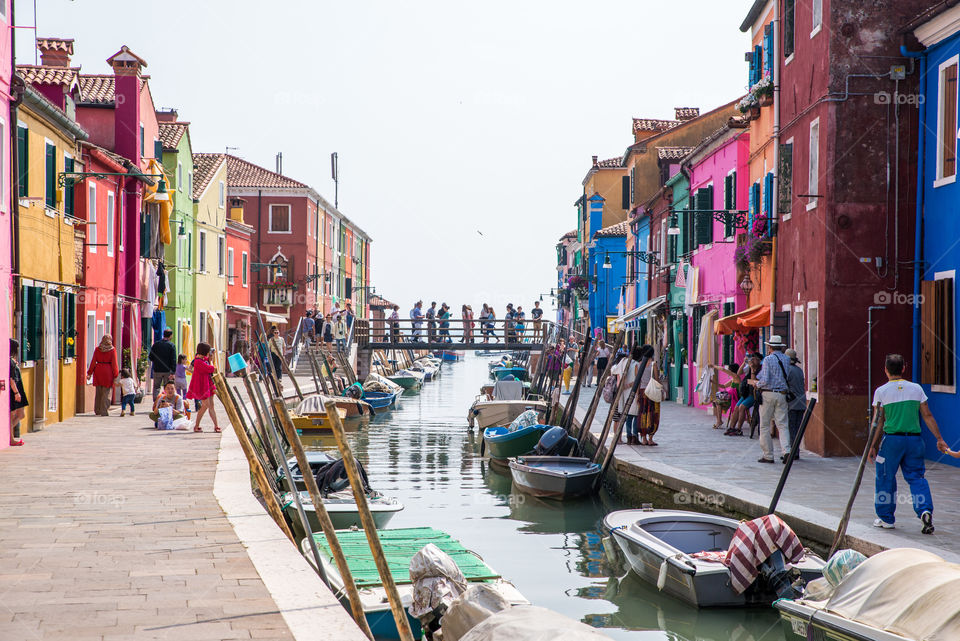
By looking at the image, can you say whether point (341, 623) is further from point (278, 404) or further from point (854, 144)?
point (854, 144)

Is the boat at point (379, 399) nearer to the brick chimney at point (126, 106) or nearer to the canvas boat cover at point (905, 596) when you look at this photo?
the brick chimney at point (126, 106)

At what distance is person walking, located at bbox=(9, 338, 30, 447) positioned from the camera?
14.8 metres

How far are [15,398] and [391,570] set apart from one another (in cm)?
841

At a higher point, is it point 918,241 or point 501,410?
point 918,241

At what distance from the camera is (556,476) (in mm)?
15156

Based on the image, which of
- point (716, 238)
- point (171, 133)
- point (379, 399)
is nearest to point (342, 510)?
point (716, 238)

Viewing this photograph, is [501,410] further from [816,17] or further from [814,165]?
[816,17]

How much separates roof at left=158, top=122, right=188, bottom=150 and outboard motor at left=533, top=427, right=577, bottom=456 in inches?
730

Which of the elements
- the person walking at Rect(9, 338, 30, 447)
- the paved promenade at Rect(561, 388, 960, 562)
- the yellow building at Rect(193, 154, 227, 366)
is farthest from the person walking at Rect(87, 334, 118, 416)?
the yellow building at Rect(193, 154, 227, 366)

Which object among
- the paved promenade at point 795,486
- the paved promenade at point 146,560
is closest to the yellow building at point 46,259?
the paved promenade at point 146,560

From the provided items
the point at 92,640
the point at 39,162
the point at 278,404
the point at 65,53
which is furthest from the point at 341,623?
the point at 65,53

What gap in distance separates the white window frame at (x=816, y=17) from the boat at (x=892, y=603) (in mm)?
11004

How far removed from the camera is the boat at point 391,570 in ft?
24.8

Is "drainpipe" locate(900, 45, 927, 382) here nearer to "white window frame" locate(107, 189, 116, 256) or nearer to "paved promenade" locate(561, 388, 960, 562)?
"paved promenade" locate(561, 388, 960, 562)
